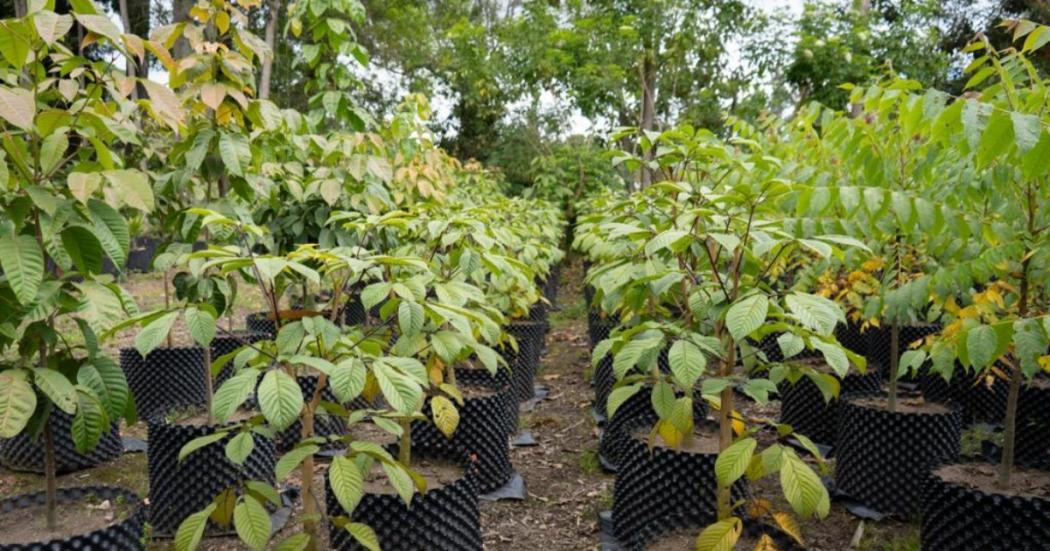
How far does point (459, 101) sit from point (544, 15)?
13.5 feet

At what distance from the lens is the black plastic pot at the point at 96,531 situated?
6.36ft

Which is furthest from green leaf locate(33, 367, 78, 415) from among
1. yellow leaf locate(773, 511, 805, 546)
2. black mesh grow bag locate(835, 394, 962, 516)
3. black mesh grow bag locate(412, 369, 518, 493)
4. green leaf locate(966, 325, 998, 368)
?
black mesh grow bag locate(835, 394, 962, 516)

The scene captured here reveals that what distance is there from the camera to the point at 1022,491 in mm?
2344

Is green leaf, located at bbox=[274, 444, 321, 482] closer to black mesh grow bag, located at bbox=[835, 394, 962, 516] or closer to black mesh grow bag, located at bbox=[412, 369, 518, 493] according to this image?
black mesh grow bag, located at bbox=[412, 369, 518, 493]

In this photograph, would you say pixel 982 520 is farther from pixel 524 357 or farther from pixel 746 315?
pixel 524 357

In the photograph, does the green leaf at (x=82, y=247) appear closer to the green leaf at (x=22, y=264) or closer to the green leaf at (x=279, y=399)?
the green leaf at (x=22, y=264)

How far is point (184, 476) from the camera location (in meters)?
2.69

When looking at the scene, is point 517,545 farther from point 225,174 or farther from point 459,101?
point 459,101

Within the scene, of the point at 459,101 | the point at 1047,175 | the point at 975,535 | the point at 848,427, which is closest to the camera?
the point at 1047,175

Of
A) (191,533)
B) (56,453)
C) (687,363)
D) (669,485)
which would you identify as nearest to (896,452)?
(669,485)

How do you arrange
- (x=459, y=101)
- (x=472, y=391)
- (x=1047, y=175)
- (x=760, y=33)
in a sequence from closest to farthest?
1. (x=1047, y=175)
2. (x=472, y=391)
3. (x=760, y=33)
4. (x=459, y=101)

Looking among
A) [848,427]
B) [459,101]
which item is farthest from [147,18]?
[848,427]

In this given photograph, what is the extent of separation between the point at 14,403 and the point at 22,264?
0.33m

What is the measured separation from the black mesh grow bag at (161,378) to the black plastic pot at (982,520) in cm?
339
